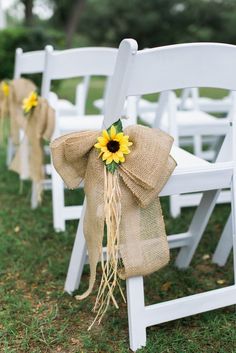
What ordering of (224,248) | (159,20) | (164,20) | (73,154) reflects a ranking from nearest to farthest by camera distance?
(73,154) < (224,248) < (159,20) < (164,20)

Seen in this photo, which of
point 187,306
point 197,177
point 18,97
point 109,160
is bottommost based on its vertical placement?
point 187,306

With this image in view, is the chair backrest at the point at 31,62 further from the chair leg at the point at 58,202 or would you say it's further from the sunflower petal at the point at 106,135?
the sunflower petal at the point at 106,135

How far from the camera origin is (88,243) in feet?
5.54

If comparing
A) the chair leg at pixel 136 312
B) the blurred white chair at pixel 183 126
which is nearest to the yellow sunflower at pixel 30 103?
the blurred white chair at pixel 183 126

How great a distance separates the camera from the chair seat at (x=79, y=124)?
2680mm

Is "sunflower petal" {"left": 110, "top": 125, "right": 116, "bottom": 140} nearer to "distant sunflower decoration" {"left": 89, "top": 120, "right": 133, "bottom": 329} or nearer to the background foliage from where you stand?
"distant sunflower decoration" {"left": 89, "top": 120, "right": 133, "bottom": 329}

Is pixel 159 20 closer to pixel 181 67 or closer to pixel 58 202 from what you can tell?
pixel 58 202

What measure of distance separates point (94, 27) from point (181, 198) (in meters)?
20.8

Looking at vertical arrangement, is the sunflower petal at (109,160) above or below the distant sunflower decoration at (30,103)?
above

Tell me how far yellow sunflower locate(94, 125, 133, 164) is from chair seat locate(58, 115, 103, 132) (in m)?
1.20

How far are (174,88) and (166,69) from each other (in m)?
0.07

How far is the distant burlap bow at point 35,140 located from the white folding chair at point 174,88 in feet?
2.89

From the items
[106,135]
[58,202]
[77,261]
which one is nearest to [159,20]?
→ [58,202]

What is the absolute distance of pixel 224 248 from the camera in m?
2.29
